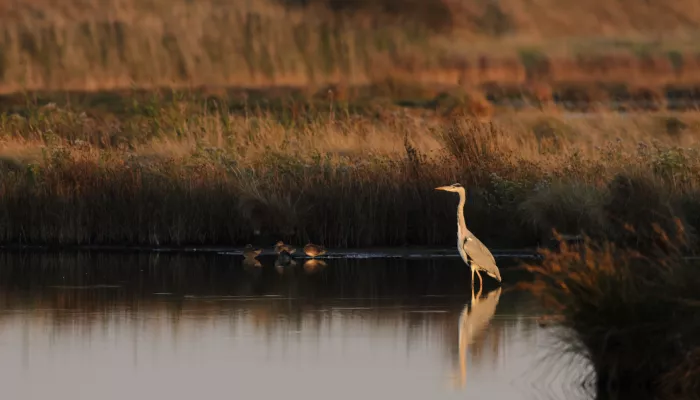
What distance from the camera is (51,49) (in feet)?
116

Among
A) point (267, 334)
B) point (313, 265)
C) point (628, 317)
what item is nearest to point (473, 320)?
point (267, 334)

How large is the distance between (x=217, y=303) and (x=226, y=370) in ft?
11.0

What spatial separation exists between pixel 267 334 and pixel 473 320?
5.71 feet

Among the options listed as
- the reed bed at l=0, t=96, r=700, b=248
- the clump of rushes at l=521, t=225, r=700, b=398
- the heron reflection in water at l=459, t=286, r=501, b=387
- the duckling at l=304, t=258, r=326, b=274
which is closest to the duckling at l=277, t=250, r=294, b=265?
the duckling at l=304, t=258, r=326, b=274

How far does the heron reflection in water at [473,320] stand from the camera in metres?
12.5

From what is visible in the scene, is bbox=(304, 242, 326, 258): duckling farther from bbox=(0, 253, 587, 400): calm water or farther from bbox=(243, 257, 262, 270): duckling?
bbox=(243, 257, 262, 270): duckling

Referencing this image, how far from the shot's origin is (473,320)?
1441 centimetres

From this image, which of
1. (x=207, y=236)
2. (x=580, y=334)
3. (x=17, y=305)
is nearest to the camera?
(x=580, y=334)

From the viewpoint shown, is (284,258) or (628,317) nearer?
(628,317)

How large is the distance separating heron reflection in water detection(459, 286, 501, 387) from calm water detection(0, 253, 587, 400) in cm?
2

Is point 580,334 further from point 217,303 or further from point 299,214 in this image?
point 299,214

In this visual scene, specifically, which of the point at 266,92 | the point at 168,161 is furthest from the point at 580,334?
the point at 266,92

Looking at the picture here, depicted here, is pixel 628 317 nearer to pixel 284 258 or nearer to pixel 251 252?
pixel 284 258

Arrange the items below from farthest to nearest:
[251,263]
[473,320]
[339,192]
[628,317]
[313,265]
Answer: [339,192]
[251,263]
[313,265]
[473,320]
[628,317]
